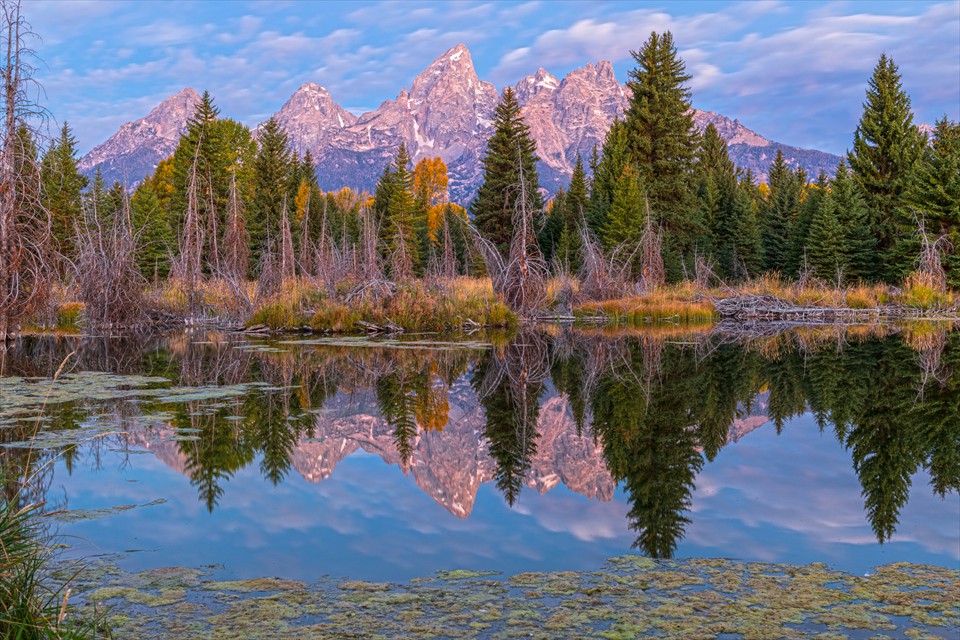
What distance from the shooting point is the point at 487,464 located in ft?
24.3

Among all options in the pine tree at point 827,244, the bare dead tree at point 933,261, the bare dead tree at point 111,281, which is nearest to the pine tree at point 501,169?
the pine tree at point 827,244

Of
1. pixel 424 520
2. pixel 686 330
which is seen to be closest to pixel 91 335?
pixel 686 330

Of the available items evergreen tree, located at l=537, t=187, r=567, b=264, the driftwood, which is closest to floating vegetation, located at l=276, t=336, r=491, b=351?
the driftwood

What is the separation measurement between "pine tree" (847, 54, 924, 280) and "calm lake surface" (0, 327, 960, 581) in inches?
1042

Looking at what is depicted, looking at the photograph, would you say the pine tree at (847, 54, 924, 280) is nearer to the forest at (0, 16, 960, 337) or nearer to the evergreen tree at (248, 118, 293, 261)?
the forest at (0, 16, 960, 337)

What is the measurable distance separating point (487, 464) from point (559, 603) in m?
3.26

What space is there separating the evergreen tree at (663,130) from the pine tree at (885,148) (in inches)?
379

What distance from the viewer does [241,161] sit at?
2608 inches

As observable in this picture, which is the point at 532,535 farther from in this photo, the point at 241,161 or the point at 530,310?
the point at 241,161

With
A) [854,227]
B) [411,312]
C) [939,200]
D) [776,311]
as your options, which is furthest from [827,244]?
[411,312]

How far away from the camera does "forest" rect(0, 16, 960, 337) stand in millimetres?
22172

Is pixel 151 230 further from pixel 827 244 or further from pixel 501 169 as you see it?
pixel 827 244

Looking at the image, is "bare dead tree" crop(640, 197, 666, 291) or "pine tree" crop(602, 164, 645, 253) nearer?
"bare dead tree" crop(640, 197, 666, 291)

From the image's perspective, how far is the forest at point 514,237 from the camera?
22172mm
